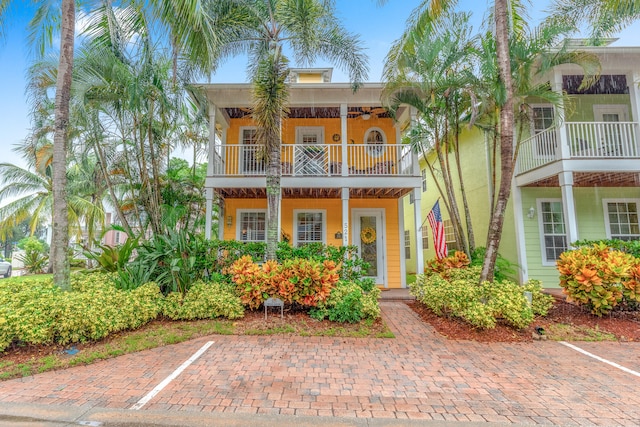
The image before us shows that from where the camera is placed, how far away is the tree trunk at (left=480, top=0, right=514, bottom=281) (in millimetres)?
5820

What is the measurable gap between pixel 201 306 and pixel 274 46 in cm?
568

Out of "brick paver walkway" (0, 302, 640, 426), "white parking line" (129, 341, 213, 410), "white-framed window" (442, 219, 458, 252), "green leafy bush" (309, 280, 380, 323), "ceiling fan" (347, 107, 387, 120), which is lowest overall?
"brick paver walkway" (0, 302, 640, 426)

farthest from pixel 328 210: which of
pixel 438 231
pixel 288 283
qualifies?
pixel 288 283

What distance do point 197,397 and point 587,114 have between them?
12.4 m

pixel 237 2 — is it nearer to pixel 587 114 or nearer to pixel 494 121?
pixel 494 121

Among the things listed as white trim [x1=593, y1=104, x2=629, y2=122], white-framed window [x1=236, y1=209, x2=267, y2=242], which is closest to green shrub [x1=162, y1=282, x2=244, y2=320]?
white-framed window [x1=236, y1=209, x2=267, y2=242]

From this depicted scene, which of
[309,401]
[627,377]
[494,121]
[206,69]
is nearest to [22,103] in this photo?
[206,69]

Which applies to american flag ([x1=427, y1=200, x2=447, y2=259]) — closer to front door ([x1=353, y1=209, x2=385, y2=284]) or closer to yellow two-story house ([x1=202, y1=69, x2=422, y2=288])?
yellow two-story house ([x1=202, y1=69, x2=422, y2=288])

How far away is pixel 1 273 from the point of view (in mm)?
16828

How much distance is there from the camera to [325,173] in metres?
8.98

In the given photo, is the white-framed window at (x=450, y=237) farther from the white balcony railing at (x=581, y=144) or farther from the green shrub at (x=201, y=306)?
the green shrub at (x=201, y=306)

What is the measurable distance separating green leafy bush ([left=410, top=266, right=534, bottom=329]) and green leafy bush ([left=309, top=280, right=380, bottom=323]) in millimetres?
1361

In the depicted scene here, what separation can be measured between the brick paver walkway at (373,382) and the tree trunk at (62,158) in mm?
2513

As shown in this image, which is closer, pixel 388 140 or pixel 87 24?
pixel 87 24
